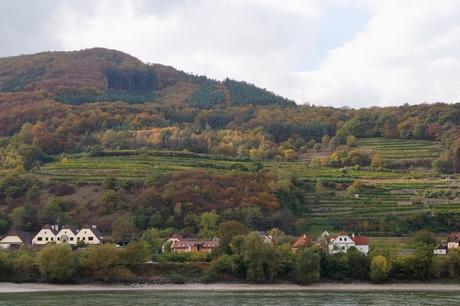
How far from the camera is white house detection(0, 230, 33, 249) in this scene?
88875 mm

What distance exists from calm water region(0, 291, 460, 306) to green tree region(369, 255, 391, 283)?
16.2 feet

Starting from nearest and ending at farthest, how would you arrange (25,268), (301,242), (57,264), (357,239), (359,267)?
(57,264), (359,267), (25,268), (301,242), (357,239)

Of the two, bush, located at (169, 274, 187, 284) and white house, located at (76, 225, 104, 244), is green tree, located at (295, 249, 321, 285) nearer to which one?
bush, located at (169, 274, 187, 284)

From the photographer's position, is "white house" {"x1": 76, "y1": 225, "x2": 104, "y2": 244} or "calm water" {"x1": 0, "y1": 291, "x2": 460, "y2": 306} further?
"white house" {"x1": 76, "y1": 225, "x2": 104, "y2": 244}

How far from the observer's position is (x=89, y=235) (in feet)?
293

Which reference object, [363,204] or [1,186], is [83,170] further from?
[363,204]

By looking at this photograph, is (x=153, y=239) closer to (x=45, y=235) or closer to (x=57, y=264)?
(x=45, y=235)

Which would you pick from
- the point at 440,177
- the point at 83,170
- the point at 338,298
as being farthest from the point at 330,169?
the point at 338,298

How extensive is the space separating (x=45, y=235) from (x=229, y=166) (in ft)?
116

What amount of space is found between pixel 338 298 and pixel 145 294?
15.9 meters

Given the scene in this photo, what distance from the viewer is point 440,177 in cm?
11219

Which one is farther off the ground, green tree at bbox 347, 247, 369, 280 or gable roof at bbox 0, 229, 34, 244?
gable roof at bbox 0, 229, 34, 244

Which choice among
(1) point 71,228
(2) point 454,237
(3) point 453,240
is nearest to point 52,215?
(1) point 71,228

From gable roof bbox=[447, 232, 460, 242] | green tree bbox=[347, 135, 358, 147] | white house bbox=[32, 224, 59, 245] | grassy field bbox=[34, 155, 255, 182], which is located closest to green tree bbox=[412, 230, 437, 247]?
gable roof bbox=[447, 232, 460, 242]
